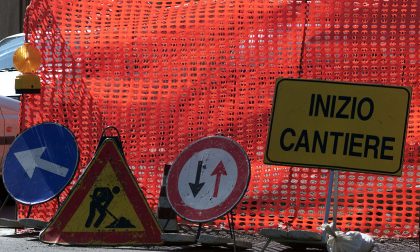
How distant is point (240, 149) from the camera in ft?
31.7

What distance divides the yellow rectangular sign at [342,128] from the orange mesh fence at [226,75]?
140cm

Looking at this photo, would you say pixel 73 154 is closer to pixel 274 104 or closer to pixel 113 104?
pixel 113 104

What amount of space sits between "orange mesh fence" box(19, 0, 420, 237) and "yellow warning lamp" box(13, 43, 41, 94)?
38 cm

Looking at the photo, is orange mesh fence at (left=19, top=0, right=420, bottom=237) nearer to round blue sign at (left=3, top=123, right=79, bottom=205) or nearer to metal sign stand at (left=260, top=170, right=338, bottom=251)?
round blue sign at (left=3, top=123, right=79, bottom=205)

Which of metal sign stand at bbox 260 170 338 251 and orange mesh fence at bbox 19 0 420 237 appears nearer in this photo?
metal sign stand at bbox 260 170 338 251

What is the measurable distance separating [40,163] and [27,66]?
971 millimetres

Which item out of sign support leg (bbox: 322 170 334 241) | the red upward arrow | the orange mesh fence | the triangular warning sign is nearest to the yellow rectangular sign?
sign support leg (bbox: 322 170 334 241)

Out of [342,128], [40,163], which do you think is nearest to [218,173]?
[342,128]

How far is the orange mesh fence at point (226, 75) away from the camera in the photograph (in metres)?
10.5

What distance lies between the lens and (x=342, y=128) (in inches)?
357

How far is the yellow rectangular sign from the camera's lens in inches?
355

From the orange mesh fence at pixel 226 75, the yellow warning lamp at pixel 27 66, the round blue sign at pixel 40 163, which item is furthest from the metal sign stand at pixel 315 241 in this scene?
the yellow warning lamp at pixel 27 66

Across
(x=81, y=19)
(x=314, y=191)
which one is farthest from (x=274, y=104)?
(x=81, y=19)

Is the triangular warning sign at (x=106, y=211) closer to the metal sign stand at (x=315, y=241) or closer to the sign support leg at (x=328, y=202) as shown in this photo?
the metal sign stand at (x=315, y=241)
